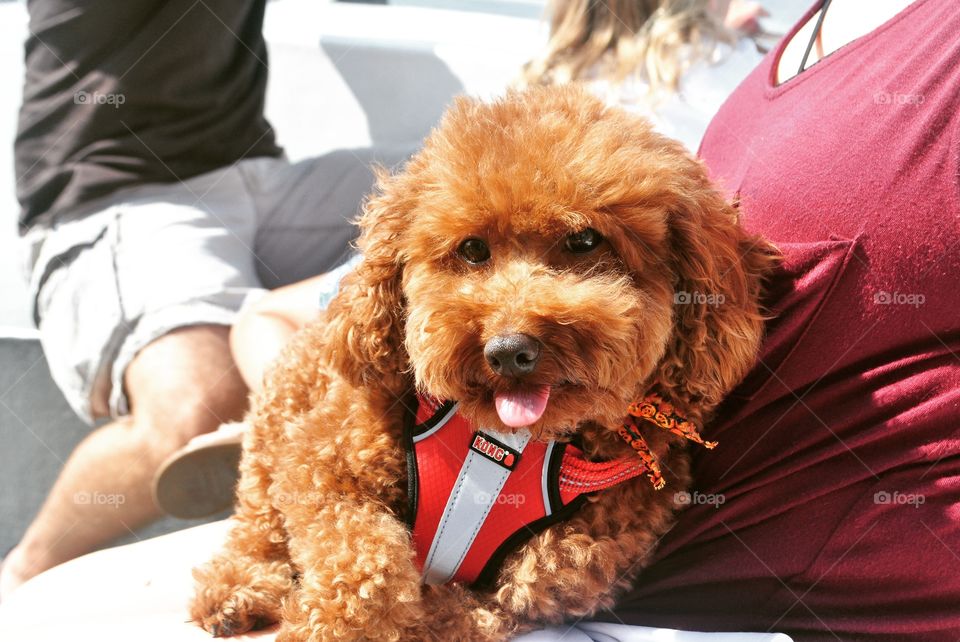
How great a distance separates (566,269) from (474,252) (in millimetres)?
174

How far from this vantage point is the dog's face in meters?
1.32

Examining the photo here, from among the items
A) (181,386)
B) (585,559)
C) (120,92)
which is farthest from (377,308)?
(120,92)

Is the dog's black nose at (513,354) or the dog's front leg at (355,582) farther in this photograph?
the dog's front leg at (355,582)

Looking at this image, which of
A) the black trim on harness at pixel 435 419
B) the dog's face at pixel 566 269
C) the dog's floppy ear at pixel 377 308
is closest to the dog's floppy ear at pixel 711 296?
the dog's face at pixel 566 269

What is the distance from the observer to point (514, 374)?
1296mm

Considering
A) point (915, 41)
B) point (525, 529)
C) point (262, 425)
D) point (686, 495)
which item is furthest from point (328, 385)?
point (915, 41)

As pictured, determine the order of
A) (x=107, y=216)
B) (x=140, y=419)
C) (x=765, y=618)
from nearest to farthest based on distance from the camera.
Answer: (x=765, y=618)
(x=140, y=419)
(x=107, y=216)

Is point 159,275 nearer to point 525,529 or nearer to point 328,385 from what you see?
point 328,385

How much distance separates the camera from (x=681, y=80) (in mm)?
2693

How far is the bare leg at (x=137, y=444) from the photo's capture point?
2.64 metres

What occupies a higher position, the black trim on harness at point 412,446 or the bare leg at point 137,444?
the black trim on harness at point 412,446

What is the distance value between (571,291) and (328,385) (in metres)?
0.63

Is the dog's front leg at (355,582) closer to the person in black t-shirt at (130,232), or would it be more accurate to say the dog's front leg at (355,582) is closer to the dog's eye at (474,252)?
the dog's eye at (474,252)

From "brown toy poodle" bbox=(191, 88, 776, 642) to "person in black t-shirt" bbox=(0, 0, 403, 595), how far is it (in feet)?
4.03
